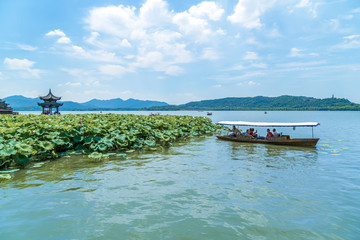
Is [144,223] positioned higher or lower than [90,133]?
lower

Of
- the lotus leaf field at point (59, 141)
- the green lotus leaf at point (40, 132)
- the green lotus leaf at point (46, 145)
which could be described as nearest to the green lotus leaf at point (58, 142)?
the lotus leaf field at point (59, 141)

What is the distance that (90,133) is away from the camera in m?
13.5

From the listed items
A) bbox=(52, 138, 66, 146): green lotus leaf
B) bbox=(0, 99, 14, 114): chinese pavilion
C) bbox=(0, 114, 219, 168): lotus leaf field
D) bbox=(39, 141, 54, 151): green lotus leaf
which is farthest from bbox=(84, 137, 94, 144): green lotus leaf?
bbox=(0, 99, 14, 114): chinese pavilion

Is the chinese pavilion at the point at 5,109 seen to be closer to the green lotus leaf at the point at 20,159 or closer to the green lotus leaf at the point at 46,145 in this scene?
the green lotus leaf at the point at 46,145

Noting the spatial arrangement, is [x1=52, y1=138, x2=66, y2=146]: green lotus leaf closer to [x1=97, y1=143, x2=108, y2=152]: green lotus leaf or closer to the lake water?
the lake water

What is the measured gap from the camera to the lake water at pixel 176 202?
17.4 feet

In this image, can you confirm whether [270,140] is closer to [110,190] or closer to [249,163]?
[249,163]

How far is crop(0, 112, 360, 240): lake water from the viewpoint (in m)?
5.30

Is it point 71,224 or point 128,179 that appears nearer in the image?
point 71,224

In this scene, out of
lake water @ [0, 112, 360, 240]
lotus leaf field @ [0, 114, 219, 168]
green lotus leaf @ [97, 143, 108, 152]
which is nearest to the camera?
lake water @ [0, 112, 360, 240]

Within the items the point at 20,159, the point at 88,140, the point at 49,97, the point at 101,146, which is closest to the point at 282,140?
the point at 101,146

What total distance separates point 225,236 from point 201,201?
1956 millimetres

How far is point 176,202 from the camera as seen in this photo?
692 centimetres

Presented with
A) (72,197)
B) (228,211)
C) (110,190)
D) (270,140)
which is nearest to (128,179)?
(110,190)
